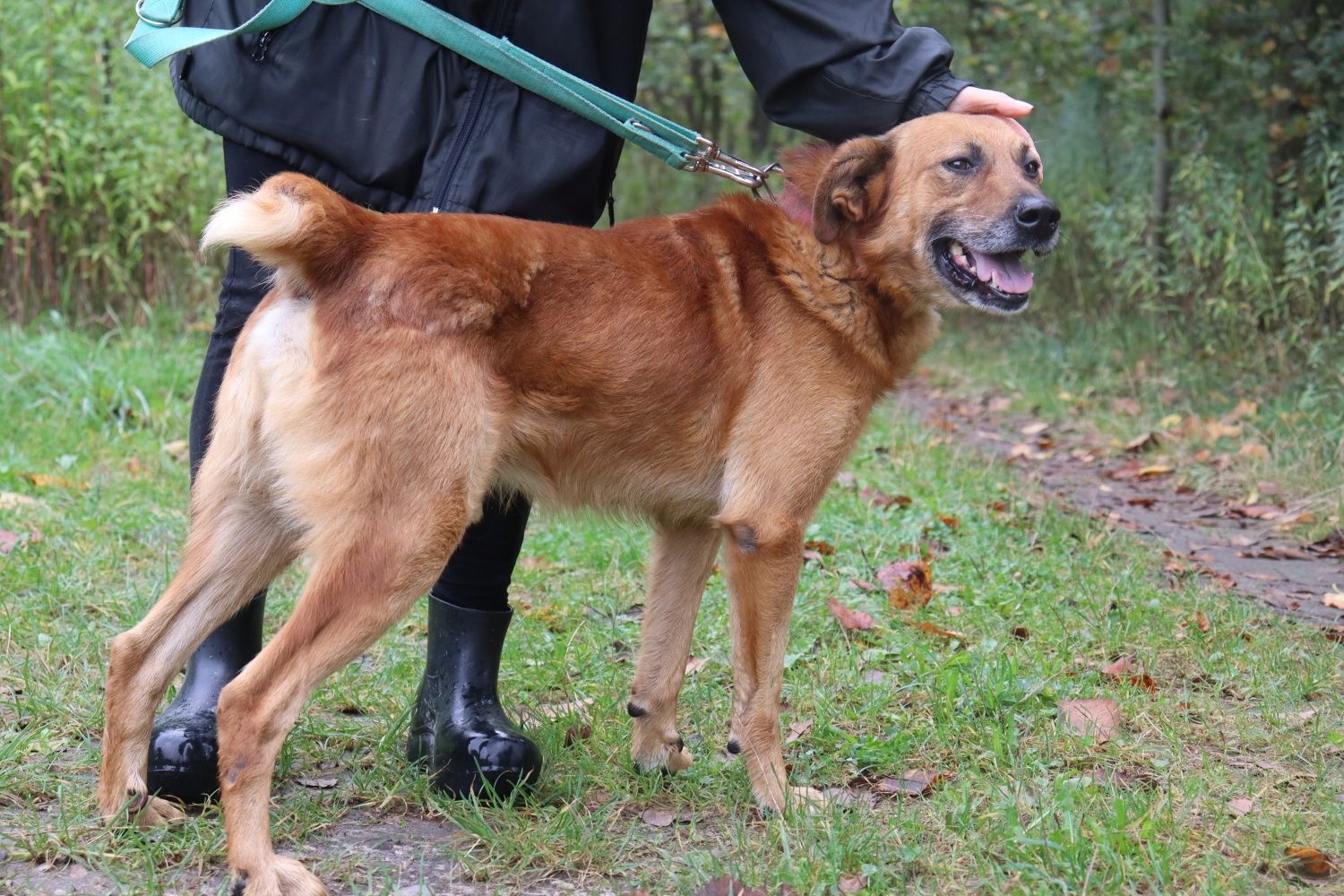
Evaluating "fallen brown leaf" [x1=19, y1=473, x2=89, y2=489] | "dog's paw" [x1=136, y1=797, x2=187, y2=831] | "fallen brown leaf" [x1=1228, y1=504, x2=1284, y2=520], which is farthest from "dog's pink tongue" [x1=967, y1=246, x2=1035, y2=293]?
"fallen brown leaf" [x1=19, y1=473, x2=89, y2=489]

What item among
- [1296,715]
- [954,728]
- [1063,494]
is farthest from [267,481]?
[1063,494]

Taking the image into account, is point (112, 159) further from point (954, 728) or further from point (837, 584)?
point (954, 728)

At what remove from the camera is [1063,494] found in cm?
563

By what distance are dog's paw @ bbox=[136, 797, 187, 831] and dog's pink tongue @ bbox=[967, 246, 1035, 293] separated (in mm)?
2162

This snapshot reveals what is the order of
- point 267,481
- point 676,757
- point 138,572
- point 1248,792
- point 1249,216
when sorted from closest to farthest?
point 267,481 → point 1248,792 → point 676,757 → point 138,572 → point 1249,216

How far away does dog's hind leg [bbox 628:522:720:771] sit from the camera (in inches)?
124

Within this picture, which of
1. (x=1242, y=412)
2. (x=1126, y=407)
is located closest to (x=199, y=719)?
(x=1242, y=412)

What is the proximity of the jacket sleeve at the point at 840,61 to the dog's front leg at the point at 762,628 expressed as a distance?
99cm

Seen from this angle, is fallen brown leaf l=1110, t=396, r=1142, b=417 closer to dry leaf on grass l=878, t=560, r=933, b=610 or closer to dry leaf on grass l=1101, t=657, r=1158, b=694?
dry leaf on grass l=878, t=560, r=933, b=610

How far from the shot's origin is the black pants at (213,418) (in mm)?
2893

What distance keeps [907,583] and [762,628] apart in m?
1.43

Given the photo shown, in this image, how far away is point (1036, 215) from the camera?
306 cm

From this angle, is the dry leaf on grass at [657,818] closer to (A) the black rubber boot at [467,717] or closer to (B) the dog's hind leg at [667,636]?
(B) the dog's hind leg at [667,636]

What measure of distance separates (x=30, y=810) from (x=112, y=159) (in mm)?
5637
